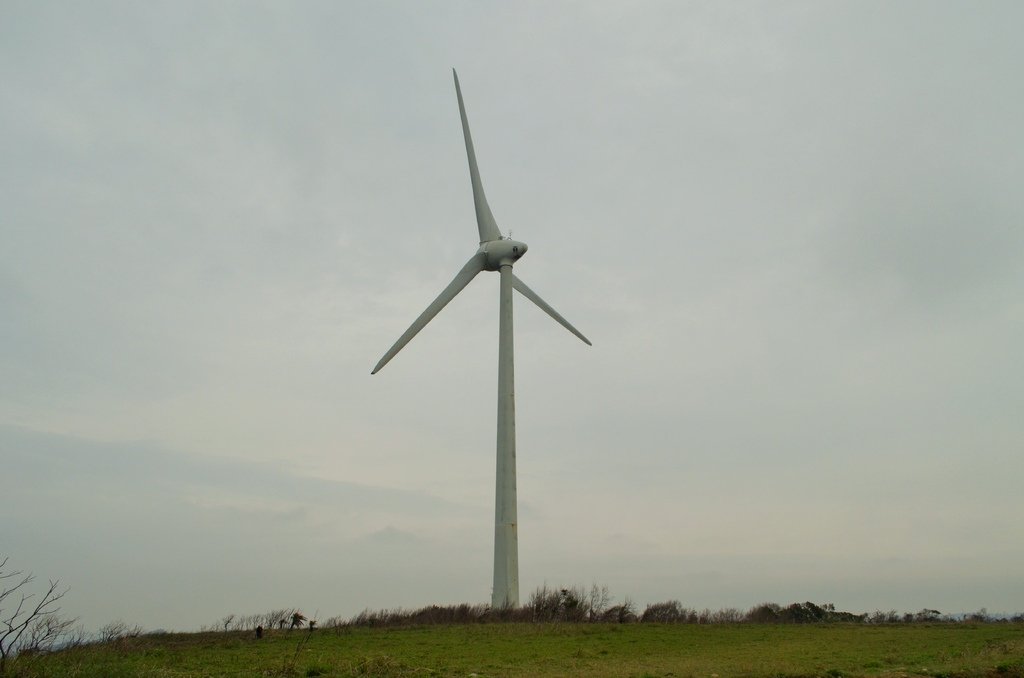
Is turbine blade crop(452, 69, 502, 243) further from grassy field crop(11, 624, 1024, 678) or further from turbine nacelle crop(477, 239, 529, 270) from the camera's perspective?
Result: grassy field crop(11, 624, 1024, 678)

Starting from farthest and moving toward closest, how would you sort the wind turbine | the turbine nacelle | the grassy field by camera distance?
the turbine nacelle → the wind turbine → the grassy field

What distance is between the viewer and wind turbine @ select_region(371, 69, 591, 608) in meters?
43.8

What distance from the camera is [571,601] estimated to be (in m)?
48.2

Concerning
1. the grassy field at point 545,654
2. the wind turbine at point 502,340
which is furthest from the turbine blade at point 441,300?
the grassy field at point 545,654

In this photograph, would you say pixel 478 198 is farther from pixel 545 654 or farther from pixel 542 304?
pixel 545 654

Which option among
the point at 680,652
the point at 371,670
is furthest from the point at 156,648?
the point at 680,652

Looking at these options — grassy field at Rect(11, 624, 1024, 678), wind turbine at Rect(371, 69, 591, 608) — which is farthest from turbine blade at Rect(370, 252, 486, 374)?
grassy field at Rect(11, 624, 1024, 678)

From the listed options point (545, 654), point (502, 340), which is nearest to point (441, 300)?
point (502, 340)

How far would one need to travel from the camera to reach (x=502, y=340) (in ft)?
162

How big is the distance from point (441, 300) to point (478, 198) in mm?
9386

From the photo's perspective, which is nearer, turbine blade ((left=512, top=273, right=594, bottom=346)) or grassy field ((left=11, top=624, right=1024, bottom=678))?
grassy field ((left=11, top=624, right=1024, bottom=678))

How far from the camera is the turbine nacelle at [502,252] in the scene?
2078 inches

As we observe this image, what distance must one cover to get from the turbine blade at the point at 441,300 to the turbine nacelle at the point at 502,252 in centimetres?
42

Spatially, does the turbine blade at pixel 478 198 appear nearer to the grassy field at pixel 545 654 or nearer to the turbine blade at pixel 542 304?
the turbine blade at pixel 542 304
